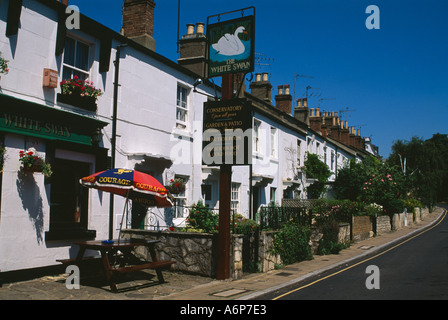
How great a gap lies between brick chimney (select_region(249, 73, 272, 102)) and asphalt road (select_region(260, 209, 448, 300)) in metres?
12.5

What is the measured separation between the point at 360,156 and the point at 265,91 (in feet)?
79.1

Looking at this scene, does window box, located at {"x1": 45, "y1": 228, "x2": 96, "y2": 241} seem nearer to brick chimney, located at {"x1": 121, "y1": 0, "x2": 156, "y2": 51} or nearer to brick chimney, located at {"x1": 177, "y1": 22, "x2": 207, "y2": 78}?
brick chimney, located at {"x1": 121, "y1": 0, "x2": 156, "y2": 51}

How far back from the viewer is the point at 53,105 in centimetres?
937

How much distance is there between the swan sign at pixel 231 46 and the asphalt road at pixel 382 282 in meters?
5.61

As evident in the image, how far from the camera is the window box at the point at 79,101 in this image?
9.62 metres

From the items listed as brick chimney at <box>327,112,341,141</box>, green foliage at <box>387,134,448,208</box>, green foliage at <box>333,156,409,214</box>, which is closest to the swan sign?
green foliage at <box>333,156,409,214</box>

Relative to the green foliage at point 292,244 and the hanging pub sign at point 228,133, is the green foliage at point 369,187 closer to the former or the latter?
the green foliage at point 292,244

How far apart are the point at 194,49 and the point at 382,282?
1147cm

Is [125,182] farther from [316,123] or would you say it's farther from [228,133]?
[316,123]

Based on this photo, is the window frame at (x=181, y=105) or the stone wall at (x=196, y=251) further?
the window frame at (x=181, y=105)

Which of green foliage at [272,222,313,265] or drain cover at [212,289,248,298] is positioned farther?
green foliage at [272,222,313,265]

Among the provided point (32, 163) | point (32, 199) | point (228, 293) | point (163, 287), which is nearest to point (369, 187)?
point (228, 293)

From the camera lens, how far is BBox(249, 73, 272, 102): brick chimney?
23844 millimetres

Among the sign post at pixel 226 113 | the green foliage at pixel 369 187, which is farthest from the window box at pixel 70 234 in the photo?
the green foliage at pixel 369 187
